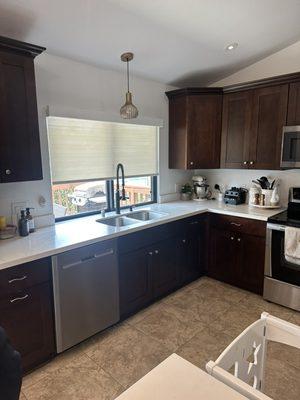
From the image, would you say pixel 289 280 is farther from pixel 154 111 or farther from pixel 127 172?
pixel 154 111

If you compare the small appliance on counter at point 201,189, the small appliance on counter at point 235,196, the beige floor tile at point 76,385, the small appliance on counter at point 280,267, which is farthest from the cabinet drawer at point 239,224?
the beige floor tile at point 76,385

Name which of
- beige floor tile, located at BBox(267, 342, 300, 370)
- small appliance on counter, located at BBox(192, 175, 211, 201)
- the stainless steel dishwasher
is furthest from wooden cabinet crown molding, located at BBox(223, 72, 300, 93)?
beige floor tile, located at BBox(267, 342, 300, 370)

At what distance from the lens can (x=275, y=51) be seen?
10.2 feet

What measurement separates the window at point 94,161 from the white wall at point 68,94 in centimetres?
13

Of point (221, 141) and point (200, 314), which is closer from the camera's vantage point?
point (200, 314)

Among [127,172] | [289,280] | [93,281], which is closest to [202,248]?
[289,280]

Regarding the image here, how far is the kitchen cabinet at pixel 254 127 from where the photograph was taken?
2934mm

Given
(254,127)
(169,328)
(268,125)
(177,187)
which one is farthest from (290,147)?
(169,328)

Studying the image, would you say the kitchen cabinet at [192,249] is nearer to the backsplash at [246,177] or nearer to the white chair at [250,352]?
the backsplash at [246,177]

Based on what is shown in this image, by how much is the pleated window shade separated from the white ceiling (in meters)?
0.62

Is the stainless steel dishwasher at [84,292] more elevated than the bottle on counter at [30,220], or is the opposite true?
the bottle on counter at [30,220]

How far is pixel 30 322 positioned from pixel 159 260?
1328 mm

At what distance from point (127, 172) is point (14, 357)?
2.60 meters

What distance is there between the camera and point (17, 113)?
1.95 meters
